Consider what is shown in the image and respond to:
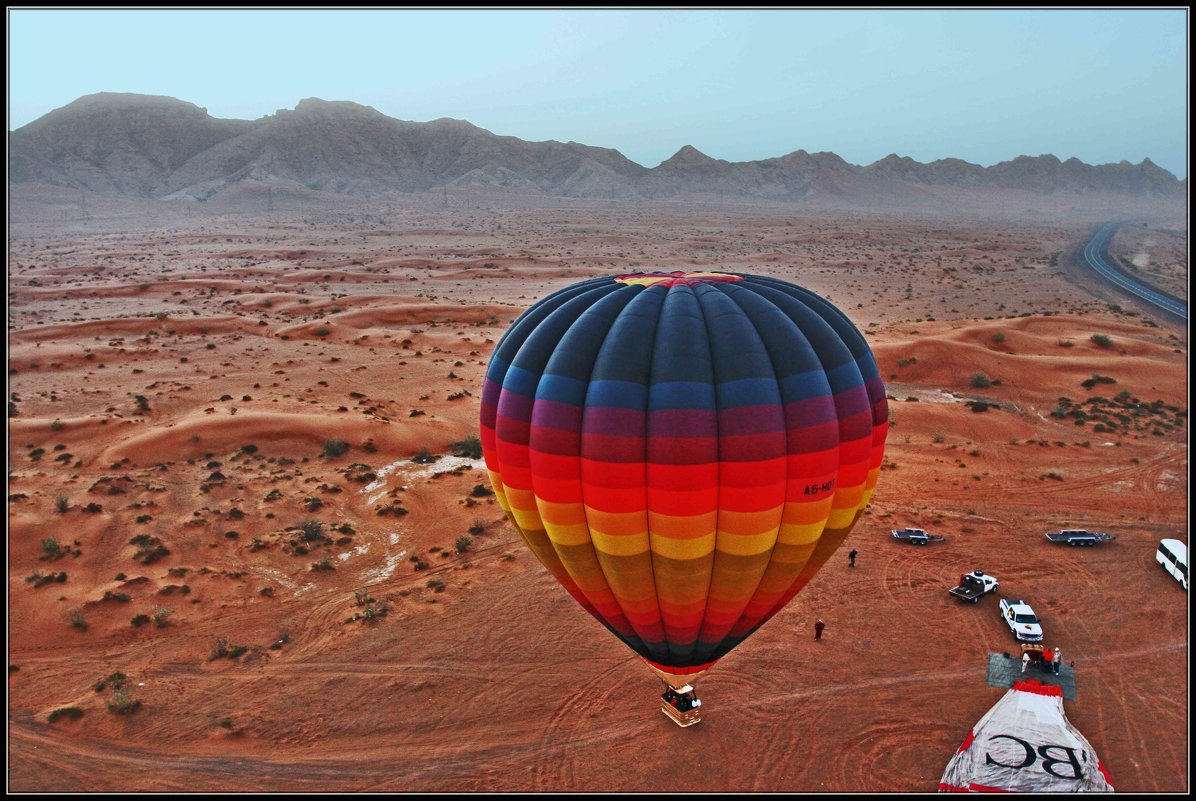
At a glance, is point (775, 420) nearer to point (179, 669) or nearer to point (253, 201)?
point (179, 669)

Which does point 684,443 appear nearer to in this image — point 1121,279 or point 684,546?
point 684,546

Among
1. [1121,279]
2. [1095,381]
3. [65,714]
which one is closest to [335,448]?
[65,714]

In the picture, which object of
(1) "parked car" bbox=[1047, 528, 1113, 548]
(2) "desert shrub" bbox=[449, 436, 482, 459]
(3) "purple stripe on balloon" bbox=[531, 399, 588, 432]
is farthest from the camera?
(2) "desert shrub" bbox=[449, 436, 482, 459]

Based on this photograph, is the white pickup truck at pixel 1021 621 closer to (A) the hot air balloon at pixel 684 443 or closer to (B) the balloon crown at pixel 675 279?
(A) the hot air balloon at pixel 684 443

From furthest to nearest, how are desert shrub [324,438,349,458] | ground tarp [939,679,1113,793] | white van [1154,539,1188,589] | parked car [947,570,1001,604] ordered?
desert shrub [324,438,349,458]
white van [1154,539,1188,589]
parked car [947,570,1001,604]
ground tarp [939,679,1113,793]

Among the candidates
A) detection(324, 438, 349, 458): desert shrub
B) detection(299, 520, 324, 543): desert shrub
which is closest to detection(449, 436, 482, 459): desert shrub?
detection(324, 438, 349, 458): desert shrub

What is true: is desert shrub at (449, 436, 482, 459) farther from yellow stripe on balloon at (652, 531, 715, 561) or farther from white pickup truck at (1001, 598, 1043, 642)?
white pickup truck at (1001, 598, 1043, 642)
